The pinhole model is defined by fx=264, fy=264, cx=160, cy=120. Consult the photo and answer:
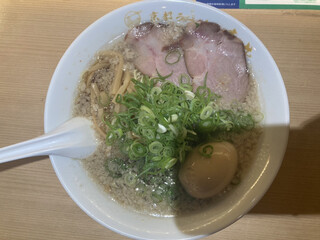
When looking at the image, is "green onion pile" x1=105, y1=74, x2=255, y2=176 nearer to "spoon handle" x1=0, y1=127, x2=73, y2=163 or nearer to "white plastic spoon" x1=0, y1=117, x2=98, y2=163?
"white plastic spoon" x1=0, y1=117, x2=98, y2=163

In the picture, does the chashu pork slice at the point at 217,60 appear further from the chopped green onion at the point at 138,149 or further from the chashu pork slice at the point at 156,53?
A: the chopped green onion at the point at 138,149

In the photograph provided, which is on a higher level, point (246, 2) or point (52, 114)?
point (246, 2)

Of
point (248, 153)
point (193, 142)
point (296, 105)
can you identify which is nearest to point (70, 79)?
point (193, 142)

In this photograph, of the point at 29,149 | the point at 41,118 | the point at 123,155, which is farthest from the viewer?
the point at 41,118

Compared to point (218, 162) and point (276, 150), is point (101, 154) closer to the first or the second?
point (218, 162)

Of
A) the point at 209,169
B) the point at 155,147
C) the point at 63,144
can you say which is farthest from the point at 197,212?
the point at 63,144

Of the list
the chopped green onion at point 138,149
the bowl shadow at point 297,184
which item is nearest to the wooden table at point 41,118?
the bowl shadow at point 297,184

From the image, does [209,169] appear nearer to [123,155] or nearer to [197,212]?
[197,212]
